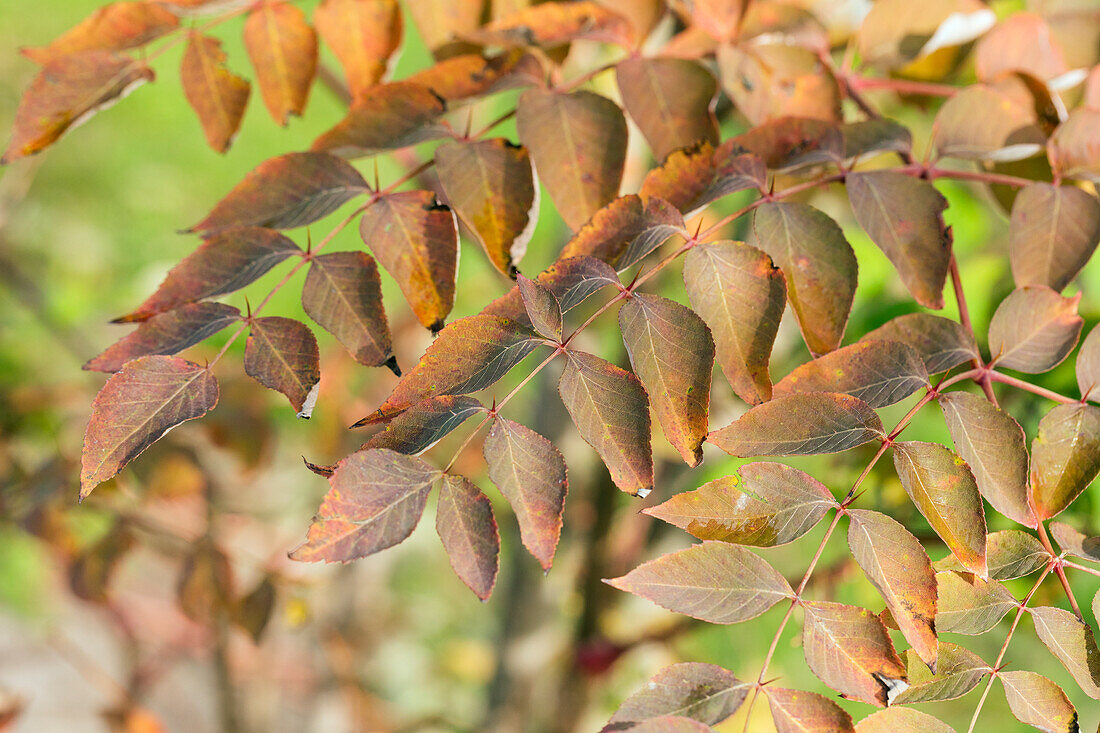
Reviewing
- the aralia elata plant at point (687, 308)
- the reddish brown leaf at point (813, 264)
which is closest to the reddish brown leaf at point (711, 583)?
the aralia elata plant at point (687, 308)

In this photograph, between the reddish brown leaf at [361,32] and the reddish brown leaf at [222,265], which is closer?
the reddish brown leaf at [222,265]

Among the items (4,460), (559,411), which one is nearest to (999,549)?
(559,411)

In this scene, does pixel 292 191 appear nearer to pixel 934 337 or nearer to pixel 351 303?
pixel 351 303

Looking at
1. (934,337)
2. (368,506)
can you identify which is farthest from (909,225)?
(368,506)

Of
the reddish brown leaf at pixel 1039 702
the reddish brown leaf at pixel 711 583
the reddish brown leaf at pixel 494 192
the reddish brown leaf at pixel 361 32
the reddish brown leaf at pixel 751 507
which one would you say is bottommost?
the reddish brown leaf at pixel 1039 702

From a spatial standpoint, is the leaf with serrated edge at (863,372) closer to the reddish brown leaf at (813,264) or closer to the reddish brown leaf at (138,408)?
the reddish brown leaf at (813,264)

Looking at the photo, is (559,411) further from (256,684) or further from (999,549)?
(256,684)
